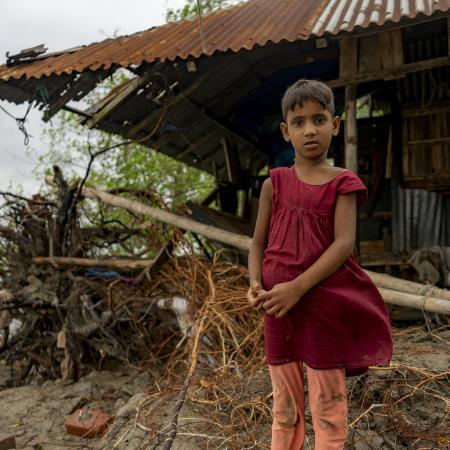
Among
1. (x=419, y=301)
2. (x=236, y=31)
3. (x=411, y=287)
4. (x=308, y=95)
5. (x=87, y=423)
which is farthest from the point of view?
(x=236, y=31)

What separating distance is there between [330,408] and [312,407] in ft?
0.25

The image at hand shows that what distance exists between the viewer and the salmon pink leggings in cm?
178

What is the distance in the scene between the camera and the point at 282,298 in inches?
68.1

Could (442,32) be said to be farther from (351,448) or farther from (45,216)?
(45,216)

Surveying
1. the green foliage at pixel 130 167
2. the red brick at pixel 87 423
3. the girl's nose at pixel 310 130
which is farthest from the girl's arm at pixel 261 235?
the green foliage at pixel 130 167

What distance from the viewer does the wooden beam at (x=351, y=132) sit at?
5191mm

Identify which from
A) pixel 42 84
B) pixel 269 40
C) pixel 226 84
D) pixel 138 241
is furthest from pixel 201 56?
pixel 138 241

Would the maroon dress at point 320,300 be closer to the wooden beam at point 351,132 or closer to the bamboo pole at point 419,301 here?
the bamboo pole at point 419,301

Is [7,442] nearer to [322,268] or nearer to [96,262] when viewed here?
[96,262]

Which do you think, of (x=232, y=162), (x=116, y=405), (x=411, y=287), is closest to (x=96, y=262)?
(x=116, y=405)

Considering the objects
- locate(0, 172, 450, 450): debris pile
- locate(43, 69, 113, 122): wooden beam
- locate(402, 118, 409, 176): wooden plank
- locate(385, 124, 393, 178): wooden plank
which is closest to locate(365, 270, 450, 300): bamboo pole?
locate(0, 172, 450, 450): debris pile

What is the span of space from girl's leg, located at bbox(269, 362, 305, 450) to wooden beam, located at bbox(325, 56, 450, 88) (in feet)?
13.1

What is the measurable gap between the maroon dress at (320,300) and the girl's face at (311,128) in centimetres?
12

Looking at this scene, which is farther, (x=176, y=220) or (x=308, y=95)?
(x=176, y=220)
